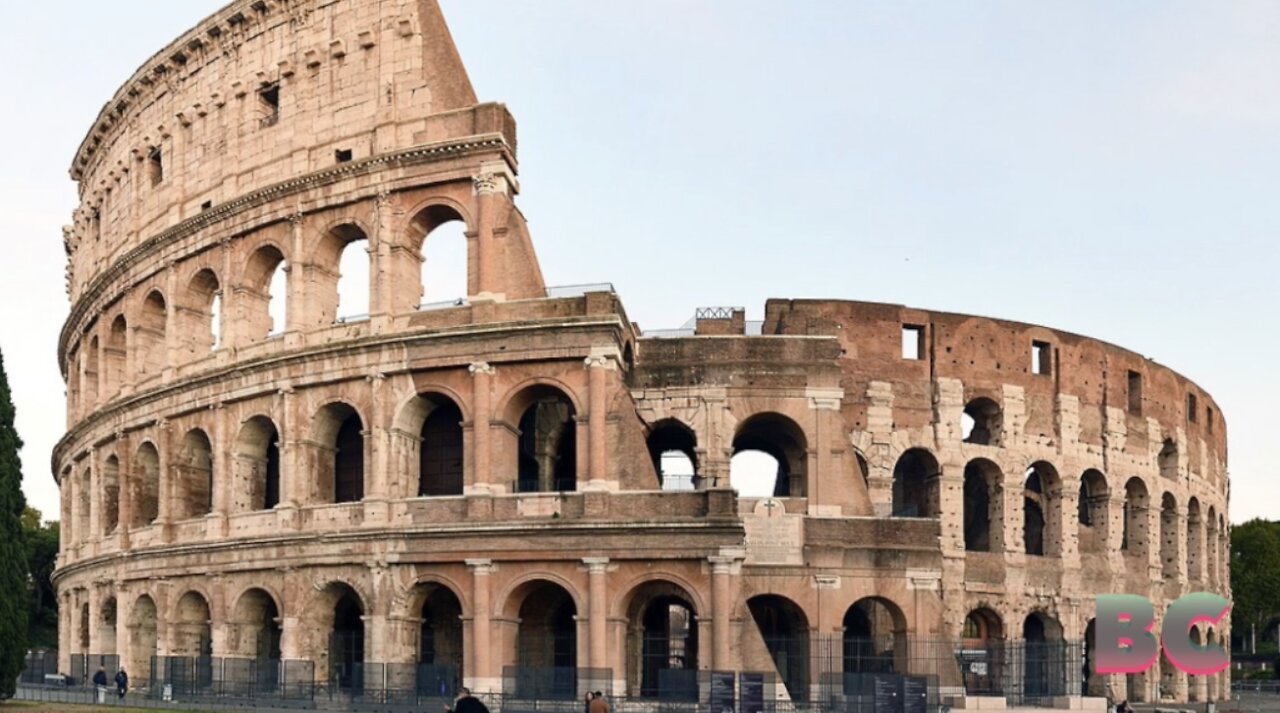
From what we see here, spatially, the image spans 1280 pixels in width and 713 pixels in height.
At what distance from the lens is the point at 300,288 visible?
29172 millimetres

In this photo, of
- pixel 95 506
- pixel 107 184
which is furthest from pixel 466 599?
pixel 107 184

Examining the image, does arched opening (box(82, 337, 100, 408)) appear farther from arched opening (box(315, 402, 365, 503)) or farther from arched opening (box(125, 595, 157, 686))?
arched opening (box(315, 402, 365, 503))

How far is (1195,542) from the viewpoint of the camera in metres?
42.9

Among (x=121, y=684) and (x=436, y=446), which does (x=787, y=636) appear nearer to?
(x=436, y=446)

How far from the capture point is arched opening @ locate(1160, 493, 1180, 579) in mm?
40438

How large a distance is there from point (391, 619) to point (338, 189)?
29.4 feet

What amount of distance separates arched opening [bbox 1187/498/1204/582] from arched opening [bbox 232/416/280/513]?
2739 cm

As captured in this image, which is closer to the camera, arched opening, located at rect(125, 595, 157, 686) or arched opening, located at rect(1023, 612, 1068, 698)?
arched opening, located at rect(1023, 612, 1068, 698)

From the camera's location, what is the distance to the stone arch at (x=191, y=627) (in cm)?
3038

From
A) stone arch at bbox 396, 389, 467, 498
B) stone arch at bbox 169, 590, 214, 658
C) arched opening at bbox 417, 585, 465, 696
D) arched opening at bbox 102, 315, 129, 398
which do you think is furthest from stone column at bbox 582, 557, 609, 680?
arched opening at bbox 102, 315, 129, 398

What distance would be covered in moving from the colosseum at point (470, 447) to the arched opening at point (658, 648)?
0.31 feet

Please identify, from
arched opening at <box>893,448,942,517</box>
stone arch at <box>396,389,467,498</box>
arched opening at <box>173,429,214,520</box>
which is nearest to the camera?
stone arch at <box>396,389,467,498</box>

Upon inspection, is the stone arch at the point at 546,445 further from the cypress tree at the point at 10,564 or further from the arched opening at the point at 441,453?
the cypress tree at the point at 10,564

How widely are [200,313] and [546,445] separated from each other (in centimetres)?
961
